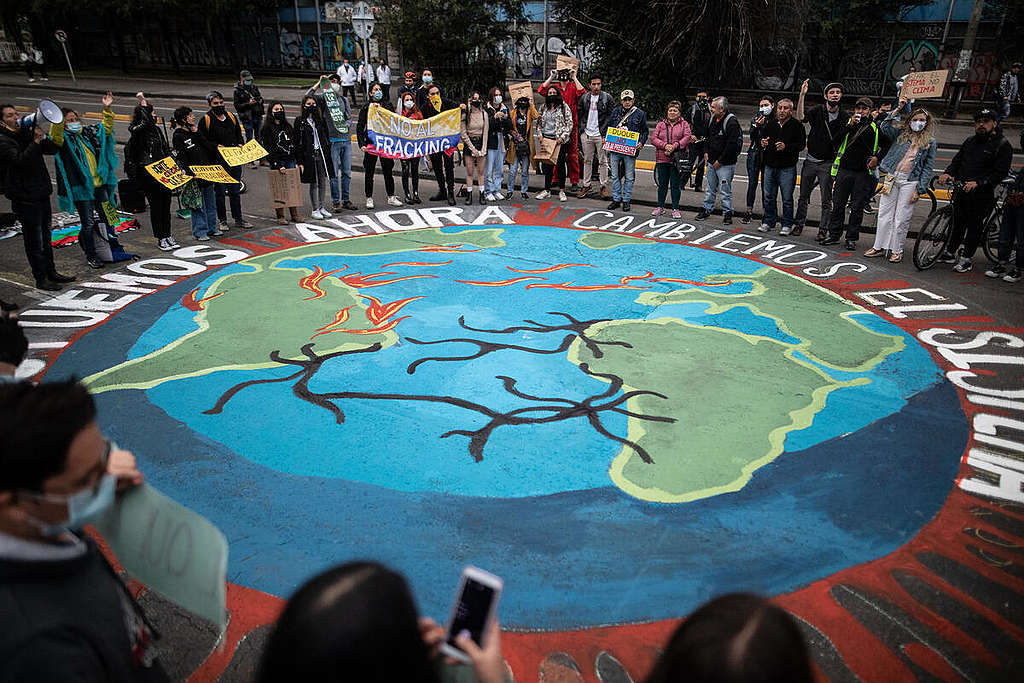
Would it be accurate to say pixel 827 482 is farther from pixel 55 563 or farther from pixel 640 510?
pixel 55 563

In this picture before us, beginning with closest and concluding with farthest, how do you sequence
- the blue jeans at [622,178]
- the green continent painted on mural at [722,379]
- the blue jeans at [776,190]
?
the green continent painted on mural at [722,379] < the blue jeans at [776,190] < the blue jeans at [622,178]

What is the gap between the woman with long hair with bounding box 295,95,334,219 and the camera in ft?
35.8

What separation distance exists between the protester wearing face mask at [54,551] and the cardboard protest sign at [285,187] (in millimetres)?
10039

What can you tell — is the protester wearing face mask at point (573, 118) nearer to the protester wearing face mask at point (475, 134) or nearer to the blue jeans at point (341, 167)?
the protester wearing face mask at point (475, 134)

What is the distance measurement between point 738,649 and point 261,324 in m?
7.05

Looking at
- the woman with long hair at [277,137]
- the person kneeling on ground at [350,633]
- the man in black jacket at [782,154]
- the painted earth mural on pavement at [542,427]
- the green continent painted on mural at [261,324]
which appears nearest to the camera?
the person kneeling on ground at [350,633]

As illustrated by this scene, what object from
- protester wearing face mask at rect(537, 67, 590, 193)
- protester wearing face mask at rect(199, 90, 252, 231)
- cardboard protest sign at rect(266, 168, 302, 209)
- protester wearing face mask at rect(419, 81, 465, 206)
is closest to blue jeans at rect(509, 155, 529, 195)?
protester wearing face mask at rect(537, 67, 590, 193)

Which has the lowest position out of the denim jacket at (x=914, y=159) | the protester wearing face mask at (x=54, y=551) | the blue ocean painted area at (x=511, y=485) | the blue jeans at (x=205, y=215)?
the blue ocean painted area at (x=511, y=485)

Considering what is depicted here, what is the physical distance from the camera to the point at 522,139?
513 inches

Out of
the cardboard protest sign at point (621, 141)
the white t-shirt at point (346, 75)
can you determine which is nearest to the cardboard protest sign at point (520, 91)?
the cardboard protest sign at point (621, 141)

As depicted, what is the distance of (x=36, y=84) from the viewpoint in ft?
99.8

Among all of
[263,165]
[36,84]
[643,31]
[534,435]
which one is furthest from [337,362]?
[36,84]

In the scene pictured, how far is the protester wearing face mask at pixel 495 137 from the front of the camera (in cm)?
1247

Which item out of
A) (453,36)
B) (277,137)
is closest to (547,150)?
(277,137)
